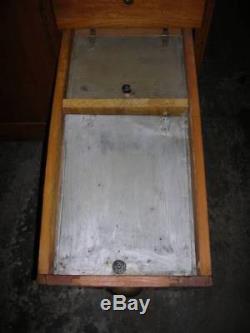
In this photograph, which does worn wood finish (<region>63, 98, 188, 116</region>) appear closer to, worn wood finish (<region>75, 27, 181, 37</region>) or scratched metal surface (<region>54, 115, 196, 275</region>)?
scratched metal surface (<region>54, 115, 196, 275</region>)

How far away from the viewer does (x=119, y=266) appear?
0.86 meters

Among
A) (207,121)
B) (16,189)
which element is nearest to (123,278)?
(16,189)

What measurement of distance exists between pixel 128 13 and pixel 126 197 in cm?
59

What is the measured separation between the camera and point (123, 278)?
2.71 feet

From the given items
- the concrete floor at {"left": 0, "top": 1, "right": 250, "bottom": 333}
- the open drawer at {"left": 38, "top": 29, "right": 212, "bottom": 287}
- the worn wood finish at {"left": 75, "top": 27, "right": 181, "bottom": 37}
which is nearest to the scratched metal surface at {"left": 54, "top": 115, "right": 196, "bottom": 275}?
the open drawer at {"left": 38, "top": 29, "right": 212, "bottom": 287}

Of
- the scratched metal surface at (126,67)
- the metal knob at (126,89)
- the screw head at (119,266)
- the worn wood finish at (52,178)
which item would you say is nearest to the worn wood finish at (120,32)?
the scratched metal surface at (126,67)

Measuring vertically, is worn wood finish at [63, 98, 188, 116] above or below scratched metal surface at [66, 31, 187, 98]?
below

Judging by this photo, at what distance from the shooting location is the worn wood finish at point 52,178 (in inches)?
33.7

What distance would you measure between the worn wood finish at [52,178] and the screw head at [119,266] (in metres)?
0.15

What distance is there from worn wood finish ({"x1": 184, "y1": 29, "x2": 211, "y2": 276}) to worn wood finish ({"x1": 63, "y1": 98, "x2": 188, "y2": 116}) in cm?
5

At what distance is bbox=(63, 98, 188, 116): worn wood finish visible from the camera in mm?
1004

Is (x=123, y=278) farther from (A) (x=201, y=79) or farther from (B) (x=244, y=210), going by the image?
(A) (x=201, y=79)

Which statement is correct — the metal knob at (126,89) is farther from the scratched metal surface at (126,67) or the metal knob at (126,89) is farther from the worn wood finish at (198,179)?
Answer: the worn wood finish at (198,179)

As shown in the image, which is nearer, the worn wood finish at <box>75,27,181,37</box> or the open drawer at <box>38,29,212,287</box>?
the open drawer at <box>38,29,212,287</box>
